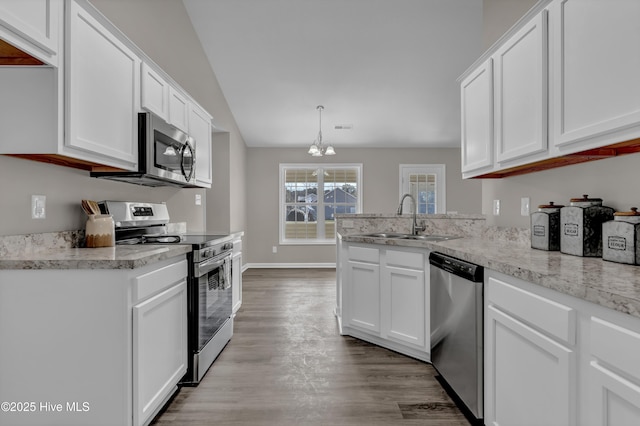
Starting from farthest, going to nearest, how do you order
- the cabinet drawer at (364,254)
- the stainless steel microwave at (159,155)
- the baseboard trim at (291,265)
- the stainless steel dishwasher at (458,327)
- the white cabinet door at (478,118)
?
the baseboard trim at (291,265), the cabinet drawer at (364,254), the stainless steel microwave at (159,155), the white cabinet door at (478,118), the stainless steel dishwasher at (458,327)

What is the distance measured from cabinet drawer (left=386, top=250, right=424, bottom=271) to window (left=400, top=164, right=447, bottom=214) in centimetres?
434

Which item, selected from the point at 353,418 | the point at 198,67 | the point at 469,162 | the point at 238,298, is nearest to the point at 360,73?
the point at 198,67

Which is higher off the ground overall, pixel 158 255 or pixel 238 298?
pixel 158 255

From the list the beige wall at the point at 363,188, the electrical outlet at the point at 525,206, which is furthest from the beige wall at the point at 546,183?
the beige wall at the point at 363,188


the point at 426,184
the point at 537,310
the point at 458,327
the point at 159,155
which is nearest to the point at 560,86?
the point at 537,310

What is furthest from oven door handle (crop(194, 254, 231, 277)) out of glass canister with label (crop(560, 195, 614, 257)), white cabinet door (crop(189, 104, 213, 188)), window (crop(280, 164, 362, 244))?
window (crop(280, 164, 362, 244))

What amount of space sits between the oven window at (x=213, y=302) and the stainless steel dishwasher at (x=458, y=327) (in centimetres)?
154

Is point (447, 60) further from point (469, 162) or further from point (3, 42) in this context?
point (3, 42)

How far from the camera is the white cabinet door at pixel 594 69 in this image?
123cm

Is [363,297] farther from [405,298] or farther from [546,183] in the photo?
[546,183]

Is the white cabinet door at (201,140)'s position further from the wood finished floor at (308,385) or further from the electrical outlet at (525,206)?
the electrical outlet at (525,206)

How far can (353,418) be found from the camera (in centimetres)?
180

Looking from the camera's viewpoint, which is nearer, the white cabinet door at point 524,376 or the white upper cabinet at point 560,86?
the white cabinet door at point 524,376

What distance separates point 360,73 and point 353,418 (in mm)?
4106
